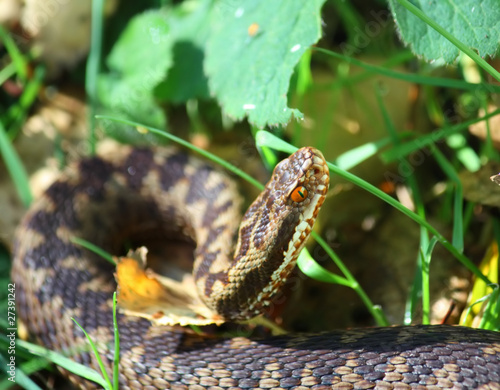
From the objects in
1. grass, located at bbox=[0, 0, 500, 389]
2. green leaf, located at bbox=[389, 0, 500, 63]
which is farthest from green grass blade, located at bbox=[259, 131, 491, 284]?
green leaf, located at bbox=[389, 0, 500, 63]

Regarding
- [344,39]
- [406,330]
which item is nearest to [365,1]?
[344,39]

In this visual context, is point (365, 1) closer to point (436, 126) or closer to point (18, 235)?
point (436, 126)

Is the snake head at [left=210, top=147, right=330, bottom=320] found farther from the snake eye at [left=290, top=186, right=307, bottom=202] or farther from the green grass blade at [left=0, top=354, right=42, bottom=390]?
the green grass blade at [left=0, top=354, right=42, bottom=390]

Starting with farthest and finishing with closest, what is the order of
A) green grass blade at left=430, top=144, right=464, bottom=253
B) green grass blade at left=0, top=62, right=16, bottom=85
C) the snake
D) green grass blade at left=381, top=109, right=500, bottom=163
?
green grass blade at left=0, top=62, right=16, bottom=85 < green grass blade at left=381, top=109, right=500, bottom=163 < green grass blade at left=430, top=144, right=464, bottom=253 < the snake

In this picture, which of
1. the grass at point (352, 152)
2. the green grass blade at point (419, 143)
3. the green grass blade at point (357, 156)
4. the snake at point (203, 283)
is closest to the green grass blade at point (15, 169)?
the grass at point (352, 152)

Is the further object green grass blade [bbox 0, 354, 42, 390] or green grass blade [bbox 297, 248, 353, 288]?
green grass blade [bbox 0, 354, 42, 390]

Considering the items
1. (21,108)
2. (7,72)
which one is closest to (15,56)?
(7,72)
